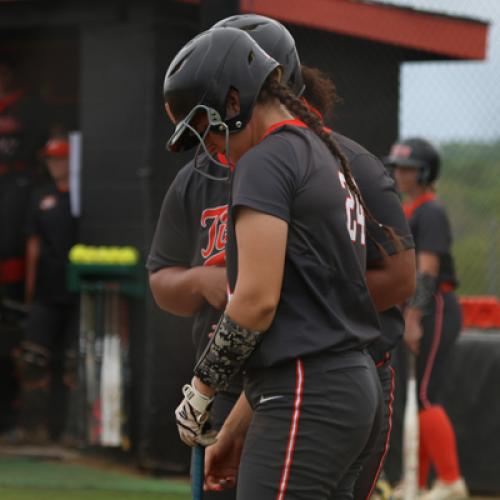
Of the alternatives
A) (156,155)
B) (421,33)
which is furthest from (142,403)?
(421,33)

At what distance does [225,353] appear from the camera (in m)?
2.68

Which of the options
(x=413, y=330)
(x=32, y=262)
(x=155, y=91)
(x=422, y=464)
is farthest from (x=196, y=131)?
(x=32, y=262)

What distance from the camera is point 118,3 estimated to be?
715 cm

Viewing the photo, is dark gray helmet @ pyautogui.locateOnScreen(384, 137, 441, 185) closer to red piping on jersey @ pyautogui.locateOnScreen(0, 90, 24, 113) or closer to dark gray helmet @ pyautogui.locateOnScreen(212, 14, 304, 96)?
dark gray helmet @ pyautogui.locateOnScreen(212, 14, 304, 96)

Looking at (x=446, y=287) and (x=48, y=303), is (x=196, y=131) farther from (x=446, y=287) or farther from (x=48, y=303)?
(x=48, y=303)

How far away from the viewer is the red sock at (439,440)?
5953 mm

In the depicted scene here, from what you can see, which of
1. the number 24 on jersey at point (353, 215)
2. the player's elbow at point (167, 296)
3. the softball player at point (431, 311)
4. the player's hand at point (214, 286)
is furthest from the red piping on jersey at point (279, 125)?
the softball player at point (431, 311)

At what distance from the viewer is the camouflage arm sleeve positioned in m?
2.64

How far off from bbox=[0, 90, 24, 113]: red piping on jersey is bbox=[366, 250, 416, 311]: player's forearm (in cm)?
609

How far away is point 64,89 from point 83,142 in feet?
5.31

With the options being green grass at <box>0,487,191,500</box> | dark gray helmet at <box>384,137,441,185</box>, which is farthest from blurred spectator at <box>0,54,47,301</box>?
dark gray helmet at <box>384,137,441,185</box>

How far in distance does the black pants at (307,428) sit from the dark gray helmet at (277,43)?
0.83 metres

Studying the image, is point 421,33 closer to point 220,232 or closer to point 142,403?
point 142,403

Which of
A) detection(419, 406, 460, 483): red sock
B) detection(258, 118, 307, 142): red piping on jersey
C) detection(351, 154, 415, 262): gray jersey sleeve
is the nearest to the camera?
detection(258, 118, 307, 142): red piping on jersey
